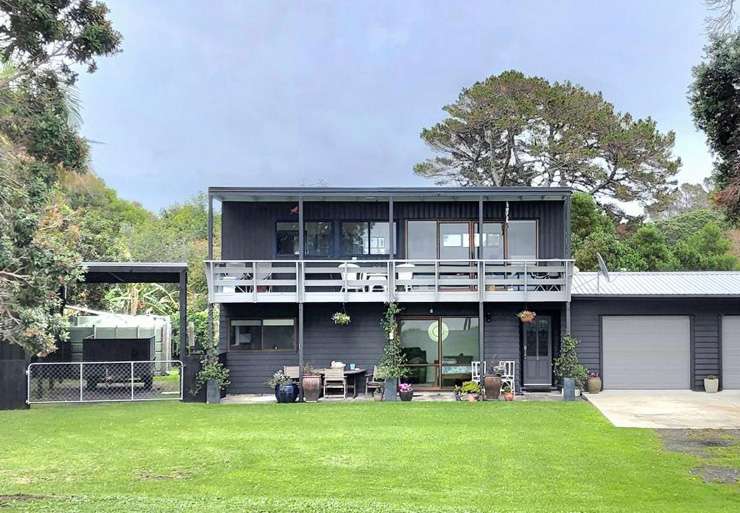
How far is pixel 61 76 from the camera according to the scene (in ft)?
36.9

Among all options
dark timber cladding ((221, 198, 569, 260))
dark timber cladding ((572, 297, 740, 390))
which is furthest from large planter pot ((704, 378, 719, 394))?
dark timber cladding ((221, 198, 569, 260))

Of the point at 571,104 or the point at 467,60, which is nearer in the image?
the point at 571,104

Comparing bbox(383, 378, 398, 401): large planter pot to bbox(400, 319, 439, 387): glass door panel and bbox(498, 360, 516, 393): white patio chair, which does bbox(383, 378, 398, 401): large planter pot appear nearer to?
bbox(400, 319, 439, 387): glass door panel

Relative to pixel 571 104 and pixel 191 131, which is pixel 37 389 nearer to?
pixel 571 104

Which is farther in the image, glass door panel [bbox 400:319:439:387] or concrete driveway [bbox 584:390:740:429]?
glass door panel [bbox 400:319:439:387]

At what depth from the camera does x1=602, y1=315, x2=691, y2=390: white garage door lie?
56.1ft

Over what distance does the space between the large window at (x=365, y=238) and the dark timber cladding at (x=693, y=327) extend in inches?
198

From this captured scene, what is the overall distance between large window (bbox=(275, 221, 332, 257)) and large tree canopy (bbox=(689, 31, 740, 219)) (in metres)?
9.43

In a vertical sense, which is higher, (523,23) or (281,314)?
(523,23)

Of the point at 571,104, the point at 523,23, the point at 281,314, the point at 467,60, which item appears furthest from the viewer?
the point at 467,60

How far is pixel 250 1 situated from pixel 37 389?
15.8 meters

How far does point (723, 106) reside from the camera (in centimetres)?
1052

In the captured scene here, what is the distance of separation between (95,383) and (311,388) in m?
5.41

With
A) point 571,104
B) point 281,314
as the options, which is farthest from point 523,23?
point 281,314
